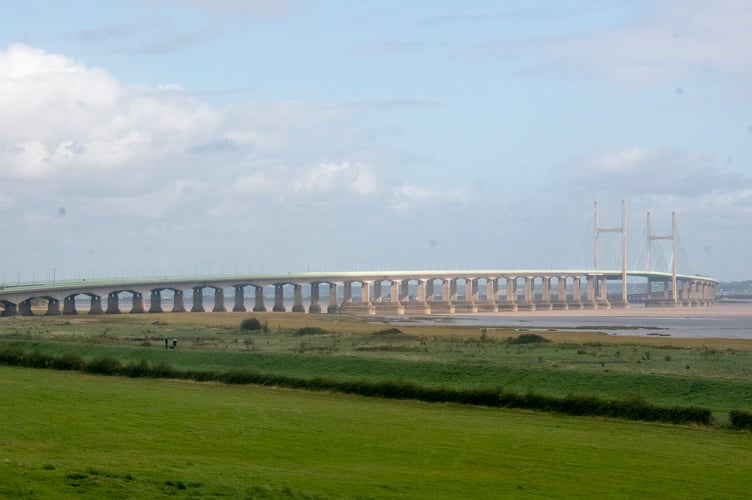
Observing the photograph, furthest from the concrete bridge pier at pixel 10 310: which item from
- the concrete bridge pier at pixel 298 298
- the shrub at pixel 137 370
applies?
the shrub at pixel 137 370

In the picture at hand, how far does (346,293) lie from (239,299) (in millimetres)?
17288

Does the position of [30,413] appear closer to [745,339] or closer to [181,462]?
[181,462]

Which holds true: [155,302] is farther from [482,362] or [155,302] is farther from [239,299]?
[482,362]

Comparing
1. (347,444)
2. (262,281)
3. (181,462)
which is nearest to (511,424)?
(347,444)

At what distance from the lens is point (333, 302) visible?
127m

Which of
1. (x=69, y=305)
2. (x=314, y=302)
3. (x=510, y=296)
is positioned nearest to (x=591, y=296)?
(x=510, y=296)

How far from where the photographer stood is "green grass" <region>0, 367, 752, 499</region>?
1409 centimetres

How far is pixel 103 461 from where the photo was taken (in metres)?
15.3

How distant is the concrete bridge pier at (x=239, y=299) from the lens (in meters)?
117

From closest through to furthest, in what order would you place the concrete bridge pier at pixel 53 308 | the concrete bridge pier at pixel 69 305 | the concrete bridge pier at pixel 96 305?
the concrete bridge pier at pixel 53 308
the concrete bridge pier at pixel 69 305
the concrete bridge pier at pixel 96 305

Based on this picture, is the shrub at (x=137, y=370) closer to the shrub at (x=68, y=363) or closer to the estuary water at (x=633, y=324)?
the shrub at (x=68, y=363)

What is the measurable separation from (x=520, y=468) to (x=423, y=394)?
12.2 meters

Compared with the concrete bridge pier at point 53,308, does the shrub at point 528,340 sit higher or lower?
lower

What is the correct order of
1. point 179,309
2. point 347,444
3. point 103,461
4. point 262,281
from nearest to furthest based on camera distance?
point 103,461, point 347,444, point 179,309, point 262,281
